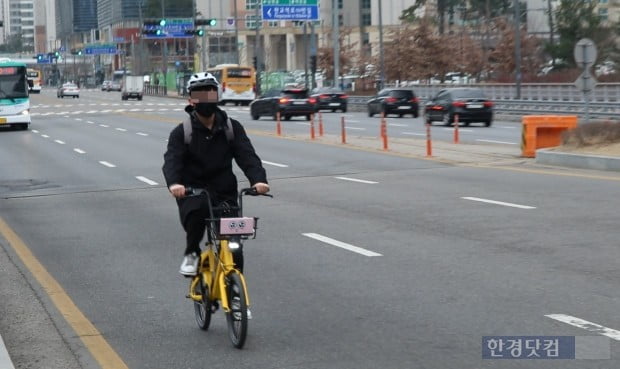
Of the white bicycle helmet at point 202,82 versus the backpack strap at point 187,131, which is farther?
the backpack strap at point 187,131

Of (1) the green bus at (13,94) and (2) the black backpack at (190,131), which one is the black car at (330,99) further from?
(2) the black backpack at (190,131)

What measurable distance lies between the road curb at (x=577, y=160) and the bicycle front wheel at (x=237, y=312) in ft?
52.9

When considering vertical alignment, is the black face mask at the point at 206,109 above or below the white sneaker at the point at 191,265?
above

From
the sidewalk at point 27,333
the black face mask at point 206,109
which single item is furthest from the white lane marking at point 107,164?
the black face mask at point 206,109

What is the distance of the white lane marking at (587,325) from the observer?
8.33 m

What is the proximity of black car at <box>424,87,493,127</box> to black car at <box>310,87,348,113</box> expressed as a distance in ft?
62.0

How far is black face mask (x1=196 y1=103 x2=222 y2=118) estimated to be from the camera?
857 centimetres

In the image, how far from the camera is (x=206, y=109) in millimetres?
8570

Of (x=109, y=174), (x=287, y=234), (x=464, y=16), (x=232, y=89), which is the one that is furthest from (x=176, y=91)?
(x=287, y=234)

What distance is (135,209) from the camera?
1900 cm

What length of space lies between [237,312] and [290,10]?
61.9m

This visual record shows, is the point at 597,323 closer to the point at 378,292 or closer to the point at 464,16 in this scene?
the point at 378,292

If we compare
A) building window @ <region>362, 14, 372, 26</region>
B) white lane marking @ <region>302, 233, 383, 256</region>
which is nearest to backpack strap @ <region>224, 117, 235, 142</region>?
white lane marking @ <region>302, 233, 383, 256</region>

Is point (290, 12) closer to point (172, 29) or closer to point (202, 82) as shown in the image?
point (172, 29)
